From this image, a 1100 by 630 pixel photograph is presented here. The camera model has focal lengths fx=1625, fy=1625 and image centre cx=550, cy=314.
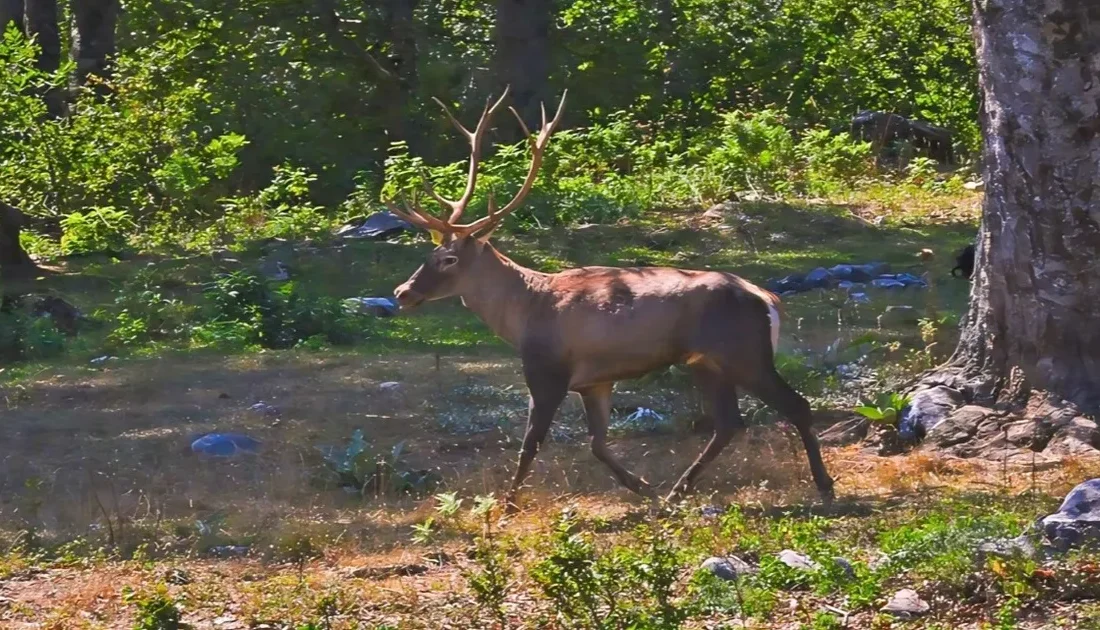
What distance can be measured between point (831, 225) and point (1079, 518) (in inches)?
403

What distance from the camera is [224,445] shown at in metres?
Result: 9.45

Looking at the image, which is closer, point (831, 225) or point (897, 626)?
point (897, 626)

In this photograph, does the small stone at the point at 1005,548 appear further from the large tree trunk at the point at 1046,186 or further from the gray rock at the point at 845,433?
the gray rock at the point at 845,433

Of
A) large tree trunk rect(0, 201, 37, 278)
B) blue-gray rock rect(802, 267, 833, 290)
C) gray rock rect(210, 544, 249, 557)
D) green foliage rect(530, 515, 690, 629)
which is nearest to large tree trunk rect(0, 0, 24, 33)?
large tree trunk rect(0, 201, 37, 278)

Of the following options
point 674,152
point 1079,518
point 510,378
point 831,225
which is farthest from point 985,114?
point 674,152

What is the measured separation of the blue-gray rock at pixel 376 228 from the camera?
54.5 feet

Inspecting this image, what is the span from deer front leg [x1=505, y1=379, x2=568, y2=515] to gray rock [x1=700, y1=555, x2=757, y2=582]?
2015 millimetres

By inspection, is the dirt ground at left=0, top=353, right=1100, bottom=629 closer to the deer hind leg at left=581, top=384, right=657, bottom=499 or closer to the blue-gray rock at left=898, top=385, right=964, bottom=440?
the deer hind leg at left=581, top=384, right=657, bottom=499

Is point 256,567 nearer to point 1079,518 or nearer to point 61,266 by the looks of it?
point 1079,518

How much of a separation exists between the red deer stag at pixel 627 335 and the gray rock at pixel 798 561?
163 centimetres

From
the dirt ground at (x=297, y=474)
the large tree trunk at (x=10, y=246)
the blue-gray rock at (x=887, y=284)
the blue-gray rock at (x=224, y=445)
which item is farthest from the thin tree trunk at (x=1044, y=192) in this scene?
the large tree trunk at (x=10, y=246)

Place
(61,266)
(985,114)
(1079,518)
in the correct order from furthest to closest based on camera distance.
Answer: (61,266)
(985,114)
(1079,518)

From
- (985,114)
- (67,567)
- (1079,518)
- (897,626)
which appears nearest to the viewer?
(897,626)

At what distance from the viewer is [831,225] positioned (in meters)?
16.4
